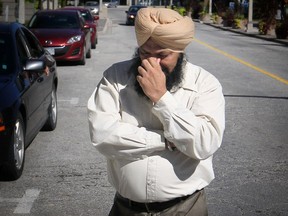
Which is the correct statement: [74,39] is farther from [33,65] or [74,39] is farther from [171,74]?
[171,74]

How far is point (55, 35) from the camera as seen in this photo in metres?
18.1

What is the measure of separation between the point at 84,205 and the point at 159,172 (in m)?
3.20

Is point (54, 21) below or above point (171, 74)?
below

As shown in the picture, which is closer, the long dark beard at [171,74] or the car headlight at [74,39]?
the long dark beard at [171,74]

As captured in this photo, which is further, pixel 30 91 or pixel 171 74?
pixel 30 91

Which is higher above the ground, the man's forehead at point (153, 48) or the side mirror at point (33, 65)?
the man's forehead at point (153, 48)

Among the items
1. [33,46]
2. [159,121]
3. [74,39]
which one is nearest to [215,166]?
[33,46]

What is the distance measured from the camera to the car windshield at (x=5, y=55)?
7286mm

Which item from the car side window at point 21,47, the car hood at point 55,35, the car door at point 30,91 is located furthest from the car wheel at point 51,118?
the car hood at point 55,35

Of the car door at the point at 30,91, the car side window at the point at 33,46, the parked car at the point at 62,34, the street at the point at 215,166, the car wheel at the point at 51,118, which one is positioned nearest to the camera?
the street at the point at 215,166

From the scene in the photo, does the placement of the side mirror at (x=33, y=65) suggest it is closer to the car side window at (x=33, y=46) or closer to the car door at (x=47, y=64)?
the car door at (x=47, y=64)

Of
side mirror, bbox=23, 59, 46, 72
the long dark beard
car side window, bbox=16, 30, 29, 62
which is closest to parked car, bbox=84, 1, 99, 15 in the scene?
car side window, bbox=16, 30, 29, 62

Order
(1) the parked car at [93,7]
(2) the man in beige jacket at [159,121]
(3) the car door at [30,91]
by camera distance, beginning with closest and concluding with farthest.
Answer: (2) the man in beige jacket at [159,121] → (3) the car door at [30,91] → (1) the parked car at [93,7]

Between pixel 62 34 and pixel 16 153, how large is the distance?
12046mm
